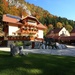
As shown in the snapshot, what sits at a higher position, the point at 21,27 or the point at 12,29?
the point at 21,27

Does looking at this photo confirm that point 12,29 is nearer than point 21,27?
Yes

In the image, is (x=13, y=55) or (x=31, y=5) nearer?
(x=13, y=55)

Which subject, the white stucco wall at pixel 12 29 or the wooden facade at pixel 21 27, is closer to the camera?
the wooden facade at pixel 21 27

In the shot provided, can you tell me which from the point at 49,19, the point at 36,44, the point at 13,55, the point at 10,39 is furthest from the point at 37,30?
the point at 49,19

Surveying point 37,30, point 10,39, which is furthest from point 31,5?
point 10,39

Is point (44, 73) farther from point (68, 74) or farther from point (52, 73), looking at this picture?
point (68, 74)

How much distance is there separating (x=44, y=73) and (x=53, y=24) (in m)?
90.7

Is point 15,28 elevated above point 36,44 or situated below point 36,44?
above

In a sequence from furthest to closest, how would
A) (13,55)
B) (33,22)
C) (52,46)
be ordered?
(33,22) < (52,46) < (13,55)

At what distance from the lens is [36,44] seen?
89.4ft

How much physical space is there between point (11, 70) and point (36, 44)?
19000 millimetres

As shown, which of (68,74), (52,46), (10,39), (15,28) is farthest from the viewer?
(15,28)

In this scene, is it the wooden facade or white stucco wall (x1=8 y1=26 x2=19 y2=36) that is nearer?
the wooden facade

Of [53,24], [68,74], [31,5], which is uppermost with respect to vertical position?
[31,5]
